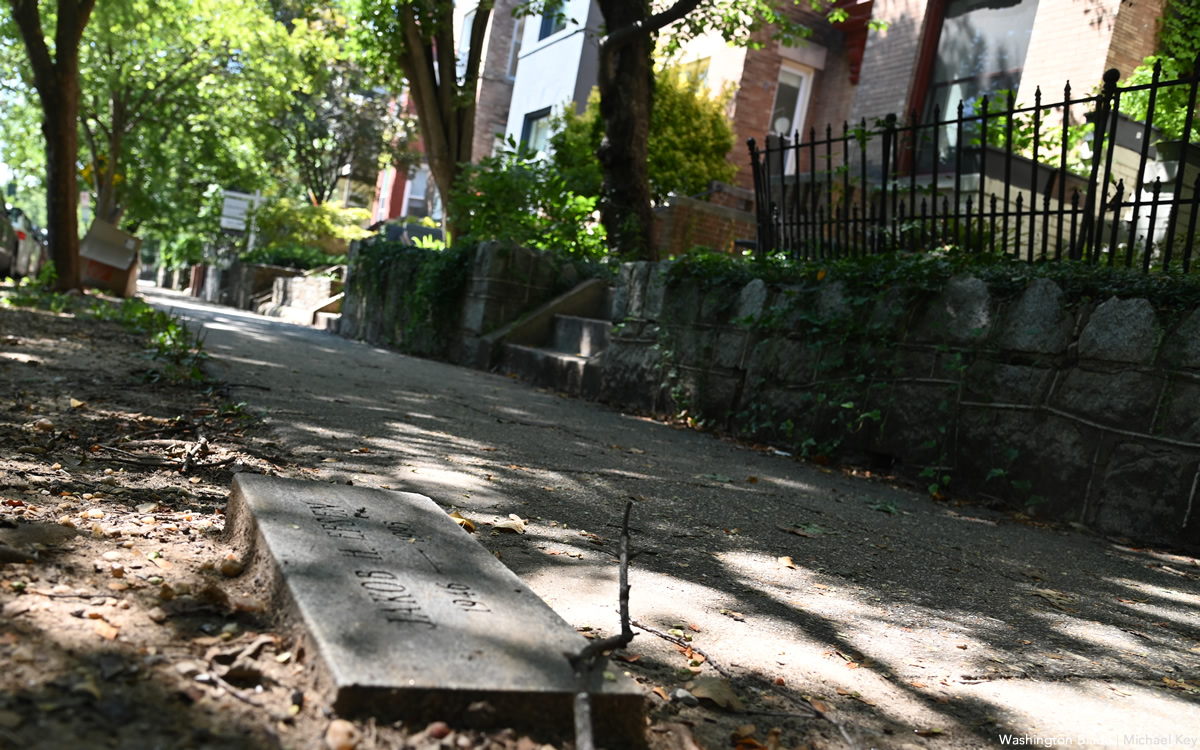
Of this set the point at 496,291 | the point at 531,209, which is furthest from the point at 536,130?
the point at 496,291

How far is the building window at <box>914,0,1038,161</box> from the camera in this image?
12133 mm

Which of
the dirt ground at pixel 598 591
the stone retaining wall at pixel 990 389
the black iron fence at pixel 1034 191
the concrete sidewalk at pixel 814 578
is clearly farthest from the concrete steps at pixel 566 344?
the dirt ground at pixel 598 591

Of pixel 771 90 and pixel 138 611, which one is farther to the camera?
pixel 771 90

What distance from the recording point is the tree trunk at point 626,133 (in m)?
10.6

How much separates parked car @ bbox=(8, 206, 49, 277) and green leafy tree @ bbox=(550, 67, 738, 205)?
34.4 feet

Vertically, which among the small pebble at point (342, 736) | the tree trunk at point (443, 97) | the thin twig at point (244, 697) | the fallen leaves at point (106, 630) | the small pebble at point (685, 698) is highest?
the tree trunk at point (443, 97)

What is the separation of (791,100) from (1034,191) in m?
11.6

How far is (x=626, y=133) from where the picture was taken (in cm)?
1078

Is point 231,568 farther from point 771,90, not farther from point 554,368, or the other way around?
point 771,90

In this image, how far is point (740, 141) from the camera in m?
15.7

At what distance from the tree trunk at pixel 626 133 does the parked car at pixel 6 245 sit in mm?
10970

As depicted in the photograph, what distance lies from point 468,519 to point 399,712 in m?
1.69

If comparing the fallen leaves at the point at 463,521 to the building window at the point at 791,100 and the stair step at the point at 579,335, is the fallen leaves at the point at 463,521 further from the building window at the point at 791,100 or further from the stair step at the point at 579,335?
the building window at the point at 791,100

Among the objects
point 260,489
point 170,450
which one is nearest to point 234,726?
point 260,489
